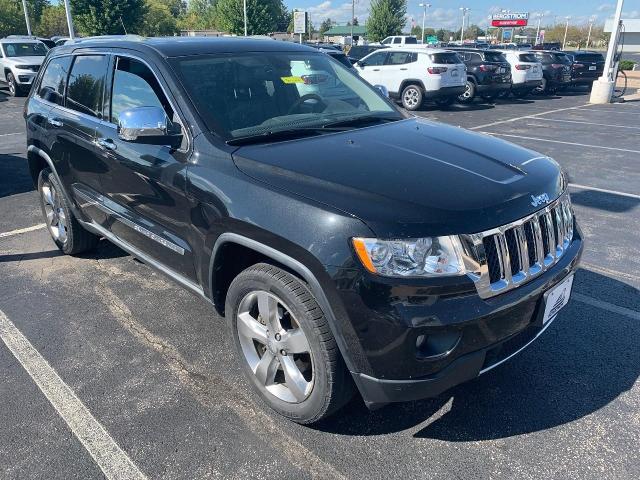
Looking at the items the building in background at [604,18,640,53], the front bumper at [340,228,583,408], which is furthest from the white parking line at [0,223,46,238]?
the building in background at [604,18,640,53]

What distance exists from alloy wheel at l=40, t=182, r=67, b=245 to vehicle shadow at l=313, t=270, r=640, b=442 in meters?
3.30

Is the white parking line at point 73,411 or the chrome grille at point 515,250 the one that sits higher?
the chrome grille at point 515,250

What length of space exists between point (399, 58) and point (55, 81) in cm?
1288

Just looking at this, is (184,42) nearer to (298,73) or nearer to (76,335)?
(298,73)

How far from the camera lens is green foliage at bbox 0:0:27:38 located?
172 feet

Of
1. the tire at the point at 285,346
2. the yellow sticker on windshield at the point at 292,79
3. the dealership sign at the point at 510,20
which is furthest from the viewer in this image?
the dealership sign at the point at 510,20

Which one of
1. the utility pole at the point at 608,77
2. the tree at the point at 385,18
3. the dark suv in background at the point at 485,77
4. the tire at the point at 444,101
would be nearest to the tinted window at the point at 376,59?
the tire at the point at 444,101

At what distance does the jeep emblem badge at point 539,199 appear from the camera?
246cm

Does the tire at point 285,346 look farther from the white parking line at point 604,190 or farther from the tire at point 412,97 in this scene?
the tire at point 412,97

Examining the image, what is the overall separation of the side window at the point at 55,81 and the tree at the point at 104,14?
116 feet

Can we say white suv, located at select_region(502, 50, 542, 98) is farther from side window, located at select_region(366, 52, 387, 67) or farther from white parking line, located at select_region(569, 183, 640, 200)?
white parking line, located at select_region(569, 183, 640, 200)

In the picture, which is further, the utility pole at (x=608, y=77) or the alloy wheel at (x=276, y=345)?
the utility pole at (x=608, y=77)

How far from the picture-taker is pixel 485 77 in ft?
56.3

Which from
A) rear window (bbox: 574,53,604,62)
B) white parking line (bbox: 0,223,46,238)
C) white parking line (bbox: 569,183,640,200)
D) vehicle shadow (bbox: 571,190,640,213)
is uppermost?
rear window (bbox: 574,53,604,62)
